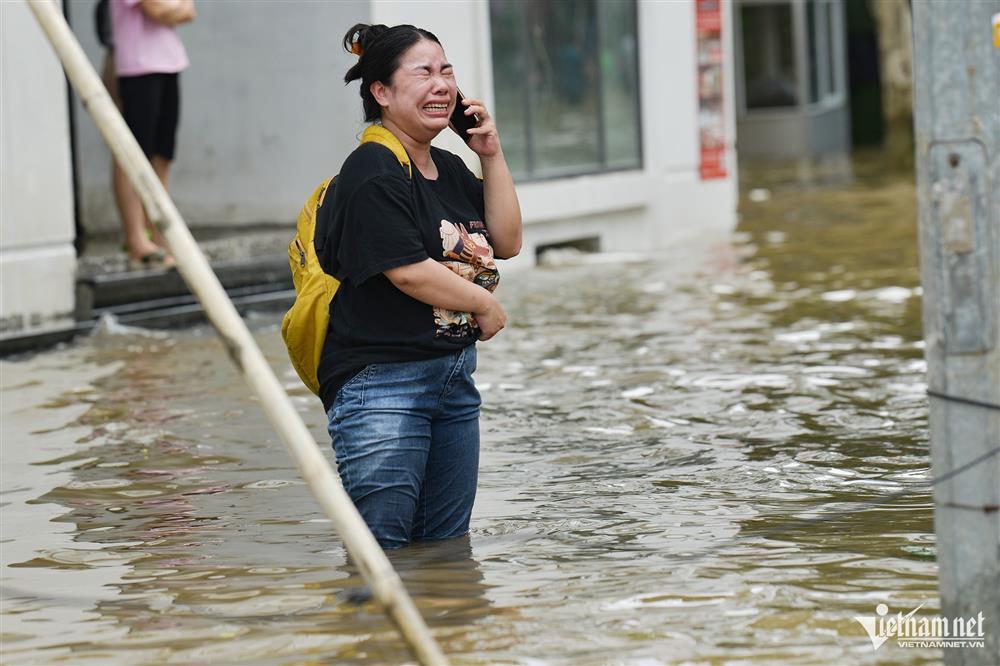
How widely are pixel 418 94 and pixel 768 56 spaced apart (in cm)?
2701

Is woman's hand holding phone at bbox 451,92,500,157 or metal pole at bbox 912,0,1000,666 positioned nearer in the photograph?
metal pole at bbox 912,0,1000,666

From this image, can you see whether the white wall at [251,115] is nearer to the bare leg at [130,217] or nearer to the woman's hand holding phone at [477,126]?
the bare leg at [130,217]

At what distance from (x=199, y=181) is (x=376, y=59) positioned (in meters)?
8.88

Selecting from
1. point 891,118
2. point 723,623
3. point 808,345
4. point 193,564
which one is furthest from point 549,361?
point 891,118

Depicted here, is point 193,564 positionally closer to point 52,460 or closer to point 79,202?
point 52,460

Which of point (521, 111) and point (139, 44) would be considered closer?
point (139, 44)

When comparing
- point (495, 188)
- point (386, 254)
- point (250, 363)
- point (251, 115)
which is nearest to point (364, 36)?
point (495, 188)

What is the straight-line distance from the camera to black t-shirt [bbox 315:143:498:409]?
15.0 ft

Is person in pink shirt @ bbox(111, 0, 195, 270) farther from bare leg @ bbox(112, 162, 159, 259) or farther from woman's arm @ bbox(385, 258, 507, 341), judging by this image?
woman's arm @ bbox(385, 258, 507, 341)

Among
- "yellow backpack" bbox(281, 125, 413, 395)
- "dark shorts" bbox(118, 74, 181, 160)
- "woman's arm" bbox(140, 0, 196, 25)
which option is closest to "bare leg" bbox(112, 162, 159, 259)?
"dark shorts" bbox(118, 74, 181, 160)

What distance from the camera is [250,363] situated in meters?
3.71

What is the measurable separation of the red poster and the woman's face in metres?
11.8

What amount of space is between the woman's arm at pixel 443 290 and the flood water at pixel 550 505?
0.83 m

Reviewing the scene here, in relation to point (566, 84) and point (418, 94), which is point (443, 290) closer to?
point (418, 94)
